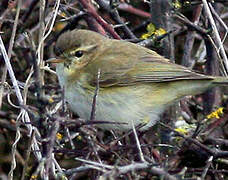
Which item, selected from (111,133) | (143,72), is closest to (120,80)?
(143,72)

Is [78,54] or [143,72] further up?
[78,54]

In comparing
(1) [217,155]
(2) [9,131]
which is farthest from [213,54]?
(2) [9,131]

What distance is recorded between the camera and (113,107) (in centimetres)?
343

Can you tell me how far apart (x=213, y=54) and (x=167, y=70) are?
2.20 feet

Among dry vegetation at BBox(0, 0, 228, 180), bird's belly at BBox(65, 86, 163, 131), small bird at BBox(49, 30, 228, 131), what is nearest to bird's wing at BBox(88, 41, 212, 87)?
small bird at BBox(49, 30, 228, 131)

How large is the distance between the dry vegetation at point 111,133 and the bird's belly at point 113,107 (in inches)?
4.4

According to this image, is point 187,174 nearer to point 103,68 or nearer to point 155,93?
point 155,93

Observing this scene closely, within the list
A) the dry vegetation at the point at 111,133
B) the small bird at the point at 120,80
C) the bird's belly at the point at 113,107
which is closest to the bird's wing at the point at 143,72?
the small bird at the point at 120,80

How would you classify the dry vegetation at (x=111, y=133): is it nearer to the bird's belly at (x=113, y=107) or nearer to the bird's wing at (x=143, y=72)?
the bird's belly at (x=113, y=107)

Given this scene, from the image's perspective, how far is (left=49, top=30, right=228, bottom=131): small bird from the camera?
345 centimetres

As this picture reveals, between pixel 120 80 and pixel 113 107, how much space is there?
284 millimetres

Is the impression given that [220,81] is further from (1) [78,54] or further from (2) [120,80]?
(1) [78,54]

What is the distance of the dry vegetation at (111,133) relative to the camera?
2.38 meters

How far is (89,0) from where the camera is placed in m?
4.07
